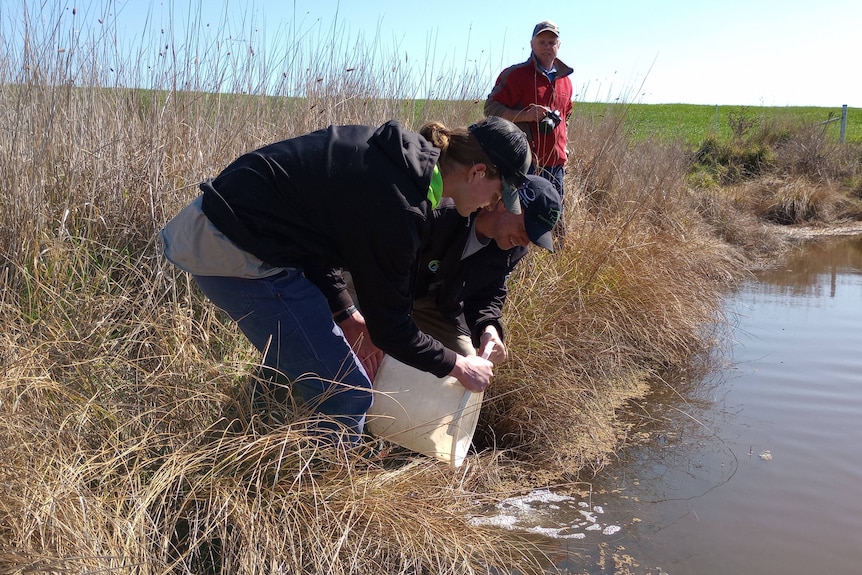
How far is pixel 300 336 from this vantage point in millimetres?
2424

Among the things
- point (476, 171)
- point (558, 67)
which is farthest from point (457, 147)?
point (558, 67)

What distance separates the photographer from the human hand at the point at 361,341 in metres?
2.84

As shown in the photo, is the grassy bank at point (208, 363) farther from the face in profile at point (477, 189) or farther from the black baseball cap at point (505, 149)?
the black baseball cap at point (505, 149)

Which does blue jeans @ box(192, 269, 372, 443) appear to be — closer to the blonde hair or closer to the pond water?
the blonde hair

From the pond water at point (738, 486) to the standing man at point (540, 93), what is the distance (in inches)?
66.3

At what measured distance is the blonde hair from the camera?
2.28m

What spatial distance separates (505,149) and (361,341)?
1.07 metres

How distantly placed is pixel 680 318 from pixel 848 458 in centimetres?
149

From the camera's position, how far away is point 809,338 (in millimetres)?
5836

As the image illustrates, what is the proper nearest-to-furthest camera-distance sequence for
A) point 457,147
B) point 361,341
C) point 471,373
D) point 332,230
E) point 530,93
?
point 332,230
point 457,147
point 471,373
point 361,341
point 530,93

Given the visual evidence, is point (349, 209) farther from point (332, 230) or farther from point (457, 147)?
point (457, 147)

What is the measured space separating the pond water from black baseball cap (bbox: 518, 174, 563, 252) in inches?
47.5

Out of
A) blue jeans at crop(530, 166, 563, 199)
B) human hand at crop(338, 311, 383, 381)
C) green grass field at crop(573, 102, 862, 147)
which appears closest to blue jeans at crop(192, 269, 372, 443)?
human hand at crop(338, 311, 383, 381)

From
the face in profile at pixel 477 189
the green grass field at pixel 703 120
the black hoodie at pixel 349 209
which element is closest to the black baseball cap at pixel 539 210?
the face in profile at pixel 477 189
